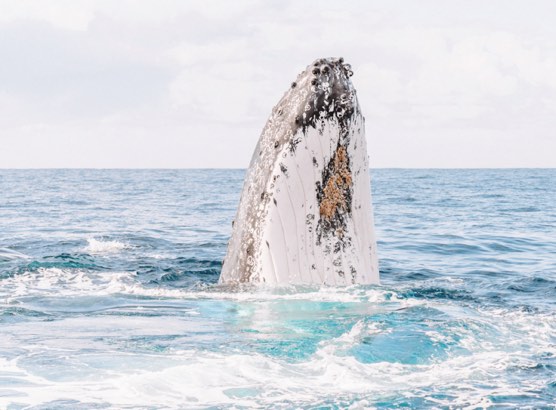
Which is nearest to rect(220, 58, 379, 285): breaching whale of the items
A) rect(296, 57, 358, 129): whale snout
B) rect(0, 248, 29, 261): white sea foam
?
rect(296, 57, 358, 129): whale snout

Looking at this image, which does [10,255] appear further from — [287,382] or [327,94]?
[287,382]

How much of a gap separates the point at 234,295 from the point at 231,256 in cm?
49

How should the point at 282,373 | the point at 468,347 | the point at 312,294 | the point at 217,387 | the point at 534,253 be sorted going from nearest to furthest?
the point at 217,387
the point at 282,373
the point at 468,347
the point at 312,294
the point at 534,253

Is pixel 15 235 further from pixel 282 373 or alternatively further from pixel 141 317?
pixel 282 373

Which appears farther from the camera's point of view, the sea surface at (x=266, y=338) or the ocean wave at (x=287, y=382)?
the sea surface at (x=266, y=338)

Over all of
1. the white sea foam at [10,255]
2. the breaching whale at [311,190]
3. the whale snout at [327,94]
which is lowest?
the white sea foam at [10,255]

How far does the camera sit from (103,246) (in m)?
17.9

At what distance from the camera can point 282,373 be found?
6902 millimetres

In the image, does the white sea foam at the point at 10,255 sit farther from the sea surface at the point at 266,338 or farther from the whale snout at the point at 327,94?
the whale snout at the point at 327,94

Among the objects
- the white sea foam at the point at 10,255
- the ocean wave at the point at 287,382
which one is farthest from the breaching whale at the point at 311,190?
the white sea foam at the point at 10,255

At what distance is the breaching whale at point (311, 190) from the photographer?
30.0ft

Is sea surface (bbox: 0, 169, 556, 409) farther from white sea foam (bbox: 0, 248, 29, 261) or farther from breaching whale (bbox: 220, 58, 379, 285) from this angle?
breaching whale (bbox: 220, 58, 379, 285)

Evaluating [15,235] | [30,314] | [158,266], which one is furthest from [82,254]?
[30,314]

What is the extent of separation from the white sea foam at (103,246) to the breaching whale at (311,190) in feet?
27.6
